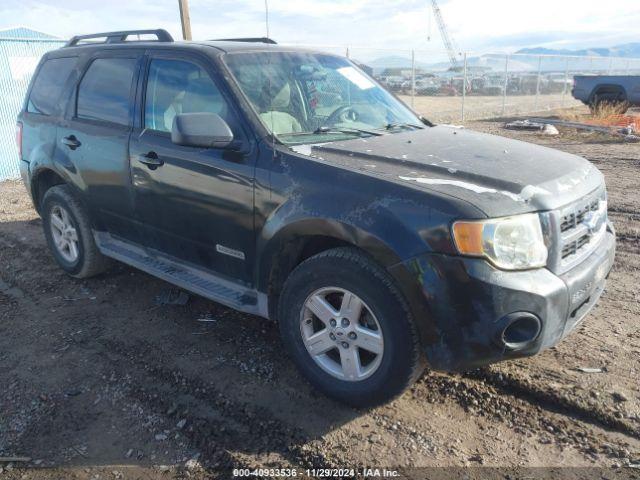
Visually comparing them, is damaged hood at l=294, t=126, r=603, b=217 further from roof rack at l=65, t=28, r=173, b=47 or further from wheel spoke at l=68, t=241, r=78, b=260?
wheel spoke at l=68, t=241, r=78, b=260

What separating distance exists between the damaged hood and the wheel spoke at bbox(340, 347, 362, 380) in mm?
950

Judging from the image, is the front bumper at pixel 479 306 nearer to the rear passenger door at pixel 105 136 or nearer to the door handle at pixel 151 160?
the door handle at pixel 151 160

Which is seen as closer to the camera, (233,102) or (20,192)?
(233,102)

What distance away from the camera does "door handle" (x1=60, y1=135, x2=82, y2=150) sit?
4.38 metres

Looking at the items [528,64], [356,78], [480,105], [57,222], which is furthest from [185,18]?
[528,64]

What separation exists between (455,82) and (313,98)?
67.5 ft

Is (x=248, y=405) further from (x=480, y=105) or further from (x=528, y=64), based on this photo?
(x=528, y=64)

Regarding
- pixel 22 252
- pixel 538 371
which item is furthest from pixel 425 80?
pixel 538 371

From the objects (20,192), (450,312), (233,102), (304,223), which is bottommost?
(20,192)

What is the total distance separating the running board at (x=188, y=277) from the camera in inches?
131

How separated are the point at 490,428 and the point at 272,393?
1215mm

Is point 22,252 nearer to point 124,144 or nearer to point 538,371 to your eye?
point 124,144

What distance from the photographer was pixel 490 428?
2.80 meters

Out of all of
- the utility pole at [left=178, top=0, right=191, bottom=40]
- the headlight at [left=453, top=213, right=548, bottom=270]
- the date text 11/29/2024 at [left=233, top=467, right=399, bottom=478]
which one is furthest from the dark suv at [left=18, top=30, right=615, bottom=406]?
the utility pole at [left=178, top=0, right=191, bottom=40]
